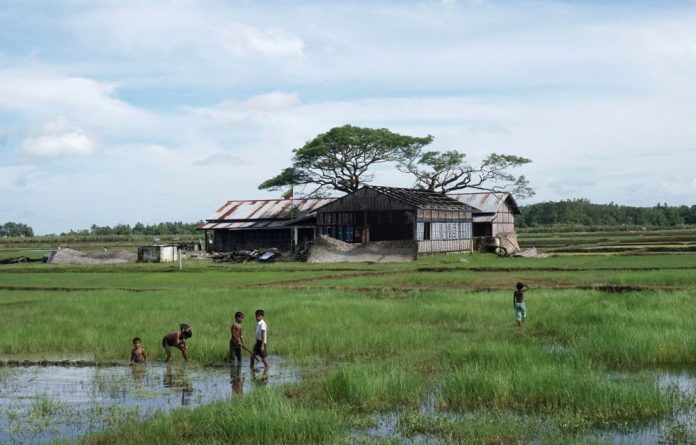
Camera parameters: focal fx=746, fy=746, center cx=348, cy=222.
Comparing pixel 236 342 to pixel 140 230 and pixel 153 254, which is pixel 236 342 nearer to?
pixel 153 254

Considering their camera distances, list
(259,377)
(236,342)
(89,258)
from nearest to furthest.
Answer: (259,377), (236,342), (89,258)

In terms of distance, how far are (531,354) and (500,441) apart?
4204 millimetres

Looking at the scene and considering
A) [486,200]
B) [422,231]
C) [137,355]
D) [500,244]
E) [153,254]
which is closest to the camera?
[137,355]

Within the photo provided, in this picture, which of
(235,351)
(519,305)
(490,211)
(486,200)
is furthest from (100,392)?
(486,200)

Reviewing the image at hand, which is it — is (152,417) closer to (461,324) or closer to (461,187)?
(461,324)

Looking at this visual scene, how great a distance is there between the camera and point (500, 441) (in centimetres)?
850

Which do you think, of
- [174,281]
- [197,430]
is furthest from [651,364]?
[174,281]

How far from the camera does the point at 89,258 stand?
4706cm

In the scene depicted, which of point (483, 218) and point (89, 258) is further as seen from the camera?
point (483, 218)

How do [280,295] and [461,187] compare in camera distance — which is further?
[461,187]

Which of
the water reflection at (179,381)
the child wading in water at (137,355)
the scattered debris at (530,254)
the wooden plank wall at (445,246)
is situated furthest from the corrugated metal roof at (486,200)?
the water reflection at (179,381)

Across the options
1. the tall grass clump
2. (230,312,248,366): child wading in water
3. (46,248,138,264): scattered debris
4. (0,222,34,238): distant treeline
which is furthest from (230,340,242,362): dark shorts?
(0,222,34,238): distant treeline

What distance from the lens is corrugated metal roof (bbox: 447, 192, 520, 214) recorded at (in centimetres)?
5631

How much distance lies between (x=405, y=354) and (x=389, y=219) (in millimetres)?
32099
